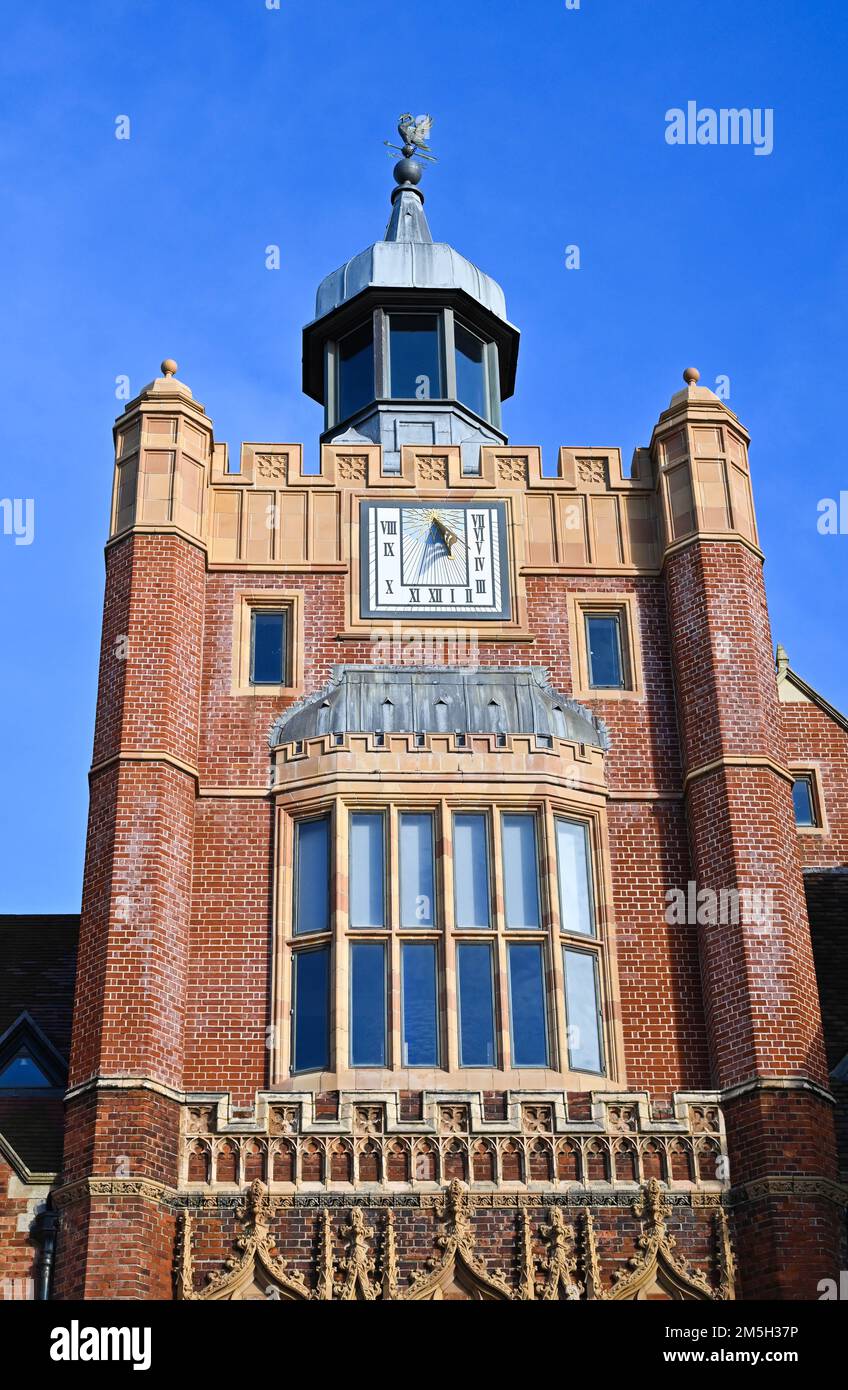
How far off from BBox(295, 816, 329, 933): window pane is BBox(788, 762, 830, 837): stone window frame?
8331 millimetres

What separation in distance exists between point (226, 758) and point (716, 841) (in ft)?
17.5

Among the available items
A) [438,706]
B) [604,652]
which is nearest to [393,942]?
[438,706]

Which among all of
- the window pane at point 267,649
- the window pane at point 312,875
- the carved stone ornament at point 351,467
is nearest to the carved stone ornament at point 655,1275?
the window pane at point 312,875

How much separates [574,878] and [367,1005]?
2.66 meters

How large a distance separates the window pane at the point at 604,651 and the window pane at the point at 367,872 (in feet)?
11.0

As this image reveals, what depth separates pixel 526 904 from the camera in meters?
20.3

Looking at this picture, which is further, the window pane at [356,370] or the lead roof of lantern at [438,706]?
the window pane at [356,370]

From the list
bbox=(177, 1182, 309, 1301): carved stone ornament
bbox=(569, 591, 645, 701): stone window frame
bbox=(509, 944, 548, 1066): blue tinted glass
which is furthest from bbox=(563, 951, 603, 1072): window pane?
bbox=(177, 1182, 309, 1301): carved stone ornament

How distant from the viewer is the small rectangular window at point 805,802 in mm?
26766

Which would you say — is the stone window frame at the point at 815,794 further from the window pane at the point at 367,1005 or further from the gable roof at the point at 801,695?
the window pane at the point at 367,1005

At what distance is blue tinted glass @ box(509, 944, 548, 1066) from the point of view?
19.5 meters

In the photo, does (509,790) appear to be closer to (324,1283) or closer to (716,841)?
(716,841)

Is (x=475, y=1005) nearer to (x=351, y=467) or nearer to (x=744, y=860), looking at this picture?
(x=744, y=860)
